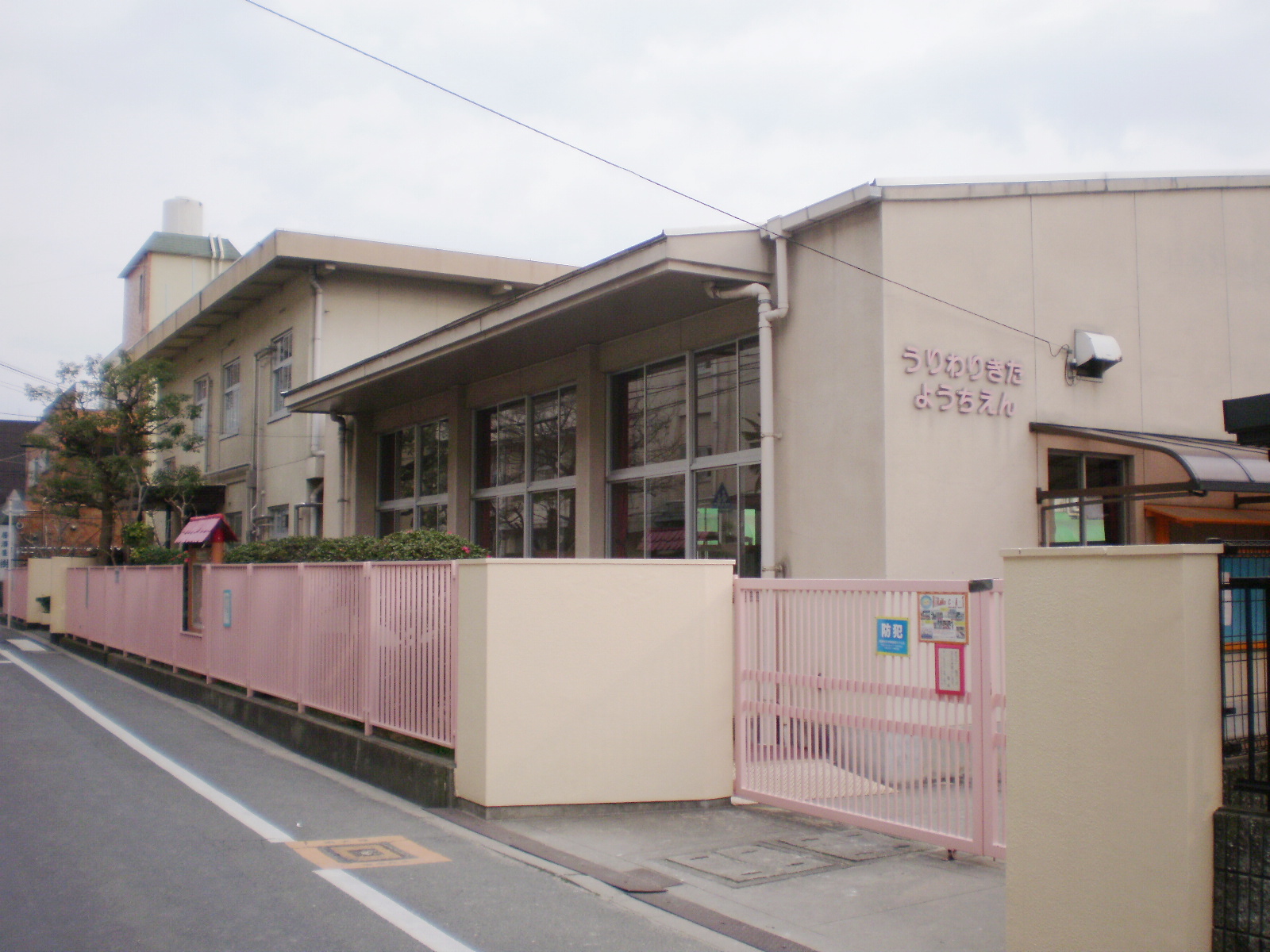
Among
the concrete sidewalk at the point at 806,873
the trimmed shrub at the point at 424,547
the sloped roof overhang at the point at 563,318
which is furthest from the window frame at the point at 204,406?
the concrete sidewalk at the point at 806,873

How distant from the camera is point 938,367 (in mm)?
10367

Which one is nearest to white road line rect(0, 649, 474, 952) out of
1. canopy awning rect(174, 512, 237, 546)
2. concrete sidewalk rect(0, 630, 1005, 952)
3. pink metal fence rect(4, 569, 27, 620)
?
concrete sidewalk rect(0, 630, 1005, 952)

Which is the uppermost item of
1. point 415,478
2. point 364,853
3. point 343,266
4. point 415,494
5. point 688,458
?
point 343,266

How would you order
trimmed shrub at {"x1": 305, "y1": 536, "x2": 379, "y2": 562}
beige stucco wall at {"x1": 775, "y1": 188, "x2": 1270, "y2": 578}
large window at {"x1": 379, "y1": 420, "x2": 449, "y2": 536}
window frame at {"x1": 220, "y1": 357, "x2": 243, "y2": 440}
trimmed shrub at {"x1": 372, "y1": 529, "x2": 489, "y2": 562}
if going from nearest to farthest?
beige stucco wall at {"x1": 775, "y1": 188, "x2": 1270, "y2": 578}, trimmed shrub at {"x1": 372, "y1": 529, "x2": 489, "y2": 562}, trimmed shrub at {"x1": 305, "y1": 536, "x2": 379, "y2": 562}, large window at {"x1": 379, "y1": 420, "x2": 449, "y2": 536}, window frame at {"x1": 220, "y1": 357, "x2": 243, "y2": 440}

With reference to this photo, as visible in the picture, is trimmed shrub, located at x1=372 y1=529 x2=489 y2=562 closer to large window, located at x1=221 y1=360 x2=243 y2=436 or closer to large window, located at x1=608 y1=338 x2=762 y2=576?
large window, located at x1=608 y1=338 x2=762 y2=576

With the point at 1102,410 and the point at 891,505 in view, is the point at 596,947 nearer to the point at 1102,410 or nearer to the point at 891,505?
the point at 891,505

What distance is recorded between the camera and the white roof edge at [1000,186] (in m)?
A: 10.3

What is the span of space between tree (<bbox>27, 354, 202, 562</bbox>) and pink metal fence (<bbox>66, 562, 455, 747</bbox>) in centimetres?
1015

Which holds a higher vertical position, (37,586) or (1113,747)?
(1113,747)

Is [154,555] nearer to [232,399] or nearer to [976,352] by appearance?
[232,399]

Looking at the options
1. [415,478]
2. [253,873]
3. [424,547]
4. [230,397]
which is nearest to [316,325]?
[415,478]

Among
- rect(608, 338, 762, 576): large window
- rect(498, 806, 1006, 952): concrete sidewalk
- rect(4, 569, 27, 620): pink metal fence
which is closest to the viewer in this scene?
rect(498, 806, 1006, 952): concrete sidewalk

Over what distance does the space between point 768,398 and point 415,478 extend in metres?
10.6

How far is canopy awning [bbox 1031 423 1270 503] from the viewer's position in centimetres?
984
